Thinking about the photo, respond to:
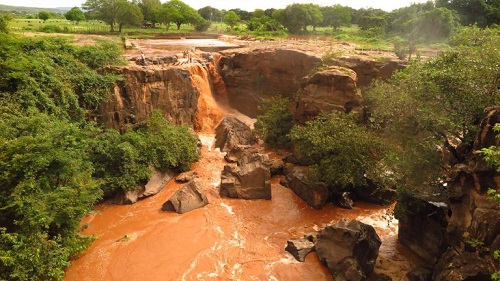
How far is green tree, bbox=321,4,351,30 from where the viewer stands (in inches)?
2298

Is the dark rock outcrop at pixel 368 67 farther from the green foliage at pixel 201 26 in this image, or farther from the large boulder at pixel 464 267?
the green foliage at pixel 201 26

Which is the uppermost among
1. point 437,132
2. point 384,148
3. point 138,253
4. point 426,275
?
point 437,132

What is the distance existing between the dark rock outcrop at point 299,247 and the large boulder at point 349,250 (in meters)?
0.51

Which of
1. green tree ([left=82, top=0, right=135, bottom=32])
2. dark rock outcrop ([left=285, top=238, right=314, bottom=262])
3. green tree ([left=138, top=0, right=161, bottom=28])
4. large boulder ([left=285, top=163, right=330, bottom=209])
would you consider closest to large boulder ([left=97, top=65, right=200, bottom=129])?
large boulder ([left=285, top=163, right=330, bottom=209])

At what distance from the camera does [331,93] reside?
1867 cm

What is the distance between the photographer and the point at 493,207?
838 cm


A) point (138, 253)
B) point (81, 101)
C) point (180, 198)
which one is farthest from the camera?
point (81, 101)

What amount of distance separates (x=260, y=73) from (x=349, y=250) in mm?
18674

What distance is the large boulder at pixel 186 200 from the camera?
15422mm

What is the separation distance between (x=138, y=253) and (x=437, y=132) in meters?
11.5

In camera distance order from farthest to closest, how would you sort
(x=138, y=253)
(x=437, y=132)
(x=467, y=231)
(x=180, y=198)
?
(x=180, y=198) → (x=138, y=253) → (x=437, y=132) → (x=467, y=231)

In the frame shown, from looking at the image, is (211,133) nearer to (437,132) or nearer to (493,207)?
(437,132)

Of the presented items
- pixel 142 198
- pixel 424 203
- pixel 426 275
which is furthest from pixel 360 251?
pixel 142 198

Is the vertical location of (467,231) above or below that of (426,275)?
above
